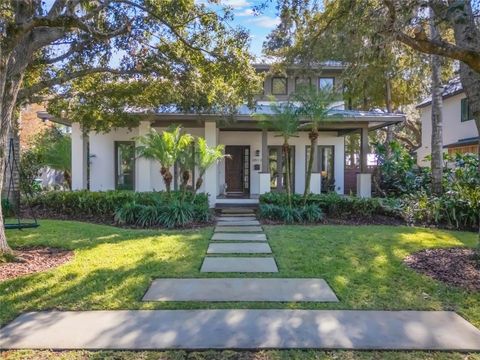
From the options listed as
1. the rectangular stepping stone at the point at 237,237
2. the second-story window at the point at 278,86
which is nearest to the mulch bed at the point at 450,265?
the rectangular stepping stone at the point at 237,237

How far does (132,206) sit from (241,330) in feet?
25.8

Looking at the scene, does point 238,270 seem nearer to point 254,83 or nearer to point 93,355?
point 93,355

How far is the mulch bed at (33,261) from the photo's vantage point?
6.21m

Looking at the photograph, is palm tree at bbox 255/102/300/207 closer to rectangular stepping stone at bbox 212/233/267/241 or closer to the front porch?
the front porch

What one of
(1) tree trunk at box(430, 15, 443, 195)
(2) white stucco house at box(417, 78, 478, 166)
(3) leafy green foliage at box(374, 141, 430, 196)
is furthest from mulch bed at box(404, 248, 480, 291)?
(2) white stucco house at box(417, 78, 478, 166)

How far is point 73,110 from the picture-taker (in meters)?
12.8

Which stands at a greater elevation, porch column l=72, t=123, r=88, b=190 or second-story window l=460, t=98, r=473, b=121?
second-story window l=460, t=98, r=473, b=121

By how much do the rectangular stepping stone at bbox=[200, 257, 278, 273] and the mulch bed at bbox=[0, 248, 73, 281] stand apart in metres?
2.50

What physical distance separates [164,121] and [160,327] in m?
11.8

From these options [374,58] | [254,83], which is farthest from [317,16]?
[374,58]

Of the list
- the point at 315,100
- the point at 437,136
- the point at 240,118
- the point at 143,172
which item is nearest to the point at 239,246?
the point at 315,100

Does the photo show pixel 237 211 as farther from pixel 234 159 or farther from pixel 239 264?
pixel 239 264

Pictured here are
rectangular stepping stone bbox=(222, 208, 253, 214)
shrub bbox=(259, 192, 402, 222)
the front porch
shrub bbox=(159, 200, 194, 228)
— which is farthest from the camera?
the front porch

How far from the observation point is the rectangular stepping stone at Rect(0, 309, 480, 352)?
3.80 meters
